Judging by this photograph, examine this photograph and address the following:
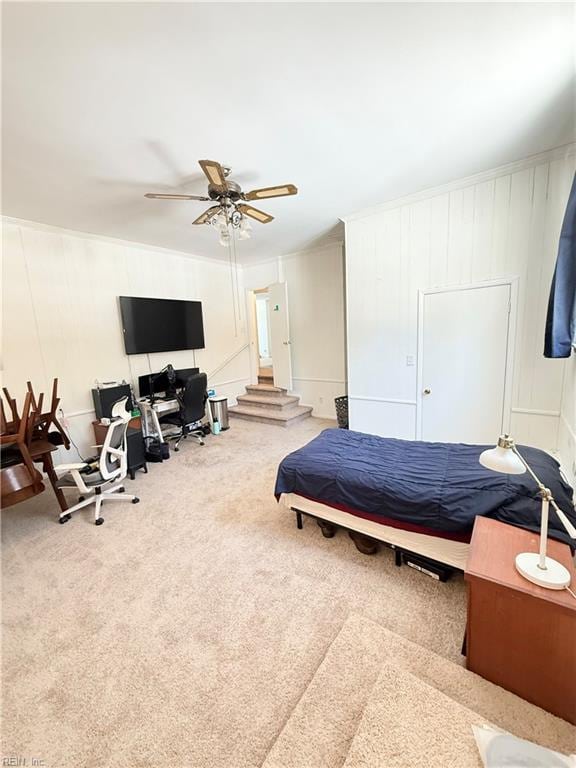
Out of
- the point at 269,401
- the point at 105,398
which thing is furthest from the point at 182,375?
the point at 269,401

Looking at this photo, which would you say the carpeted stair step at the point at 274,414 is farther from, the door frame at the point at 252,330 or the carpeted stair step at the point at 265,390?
the door frame at the point at 252,330

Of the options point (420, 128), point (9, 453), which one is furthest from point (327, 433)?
point (9, 453)

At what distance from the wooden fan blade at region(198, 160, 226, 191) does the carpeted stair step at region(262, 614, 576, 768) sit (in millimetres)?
2823

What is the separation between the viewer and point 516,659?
3.66 ft

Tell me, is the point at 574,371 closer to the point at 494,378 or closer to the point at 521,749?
the point at 494,378

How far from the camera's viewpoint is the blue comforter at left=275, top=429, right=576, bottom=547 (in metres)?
1.56

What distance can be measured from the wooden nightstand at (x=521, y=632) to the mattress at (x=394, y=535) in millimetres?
447

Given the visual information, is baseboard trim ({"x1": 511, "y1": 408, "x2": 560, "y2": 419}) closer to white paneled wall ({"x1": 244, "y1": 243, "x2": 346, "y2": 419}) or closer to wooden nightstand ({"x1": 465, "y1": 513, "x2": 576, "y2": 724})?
wooden nightstand ({"x1": 465, "y1": 513, "x2": 576, "y2": 724})

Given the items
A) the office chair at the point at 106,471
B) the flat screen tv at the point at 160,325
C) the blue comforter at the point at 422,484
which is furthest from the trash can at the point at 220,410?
the blue comforter at the point at 422,484

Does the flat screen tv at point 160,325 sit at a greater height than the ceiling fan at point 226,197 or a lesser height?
lesser

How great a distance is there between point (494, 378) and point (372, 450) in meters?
1.64

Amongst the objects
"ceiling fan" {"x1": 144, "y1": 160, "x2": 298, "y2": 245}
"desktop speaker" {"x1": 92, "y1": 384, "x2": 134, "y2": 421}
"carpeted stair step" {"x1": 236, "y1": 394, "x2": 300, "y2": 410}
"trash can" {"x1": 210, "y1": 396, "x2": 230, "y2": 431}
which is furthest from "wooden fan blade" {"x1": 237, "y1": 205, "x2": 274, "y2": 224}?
"carpeted stair step" {"x1": 236, "y1": 394, "x2": 300, "y2": 410}

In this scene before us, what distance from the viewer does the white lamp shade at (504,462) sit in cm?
115

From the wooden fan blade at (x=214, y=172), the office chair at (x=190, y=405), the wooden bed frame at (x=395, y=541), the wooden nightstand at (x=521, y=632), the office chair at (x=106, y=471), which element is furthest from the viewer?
the office chair at (x=190, y=405)
